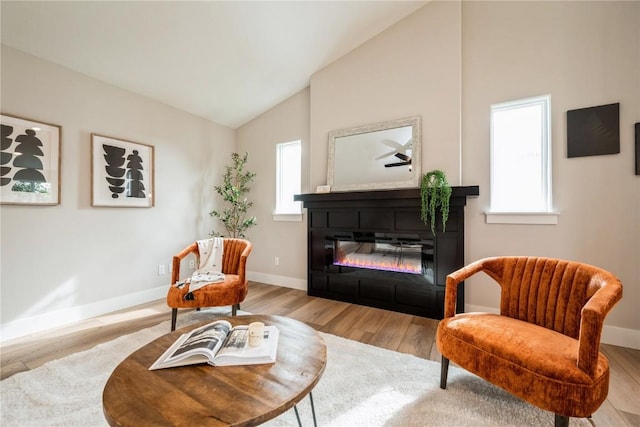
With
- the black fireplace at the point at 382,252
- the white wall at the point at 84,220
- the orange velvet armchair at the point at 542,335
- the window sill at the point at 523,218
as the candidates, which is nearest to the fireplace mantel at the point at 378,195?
the window sill at the point at 523,218

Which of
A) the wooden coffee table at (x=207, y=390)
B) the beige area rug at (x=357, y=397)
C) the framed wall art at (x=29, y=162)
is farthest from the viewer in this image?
the framed wall art at (x=29, y=162)

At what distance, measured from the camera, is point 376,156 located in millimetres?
3023

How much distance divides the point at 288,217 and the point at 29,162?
2687mm

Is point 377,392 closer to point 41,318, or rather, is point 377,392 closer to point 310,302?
point 310,302

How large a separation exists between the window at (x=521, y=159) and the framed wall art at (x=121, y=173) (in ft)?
12.9

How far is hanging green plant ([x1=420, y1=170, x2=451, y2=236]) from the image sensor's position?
2.47 m

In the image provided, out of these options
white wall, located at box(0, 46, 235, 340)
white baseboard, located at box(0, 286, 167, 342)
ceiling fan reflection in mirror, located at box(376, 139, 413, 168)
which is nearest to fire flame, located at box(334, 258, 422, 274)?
ceiling fan reflection in mirror, located at box(376, 139, 413, 168)

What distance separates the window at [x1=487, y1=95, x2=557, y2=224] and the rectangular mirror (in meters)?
0.75

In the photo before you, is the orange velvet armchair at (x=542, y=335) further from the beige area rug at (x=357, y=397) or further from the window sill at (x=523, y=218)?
the window sill at (x=523, y=218)

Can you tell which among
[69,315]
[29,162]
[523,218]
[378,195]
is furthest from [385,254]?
[29,162]

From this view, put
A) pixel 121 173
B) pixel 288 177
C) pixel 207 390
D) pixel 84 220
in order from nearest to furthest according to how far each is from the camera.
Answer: pixel 207 390, pixel 84 220, pixel 121 173, pixel 288 177

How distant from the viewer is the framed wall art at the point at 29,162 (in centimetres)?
221

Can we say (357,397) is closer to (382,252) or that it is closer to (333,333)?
(333,333)

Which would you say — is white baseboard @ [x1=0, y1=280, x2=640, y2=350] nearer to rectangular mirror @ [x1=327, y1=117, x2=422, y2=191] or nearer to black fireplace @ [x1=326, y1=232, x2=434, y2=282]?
black fireplace @ [x1=326, y1=232, x2=434, y2=282]
